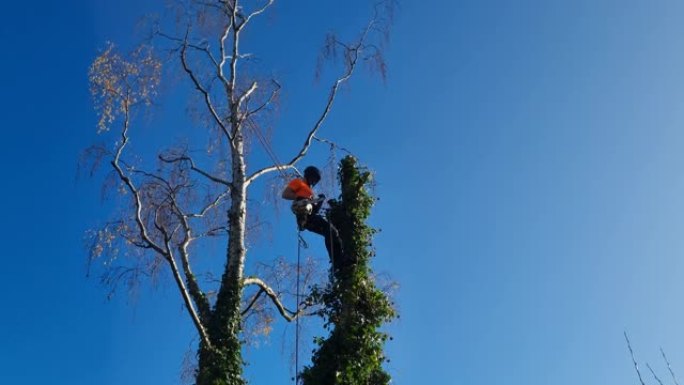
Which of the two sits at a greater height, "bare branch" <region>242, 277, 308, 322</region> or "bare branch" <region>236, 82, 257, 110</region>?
"bare branch" <region>236, 82, 257, 110</region>

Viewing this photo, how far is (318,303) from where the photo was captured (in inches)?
431

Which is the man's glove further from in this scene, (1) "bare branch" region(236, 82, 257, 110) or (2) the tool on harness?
(1) "bare branch" region(236, 82, 257, 110)

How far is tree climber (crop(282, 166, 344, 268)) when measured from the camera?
35.4ft

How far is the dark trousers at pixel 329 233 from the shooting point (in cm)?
1095

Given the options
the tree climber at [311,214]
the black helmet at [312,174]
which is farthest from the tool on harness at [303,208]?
the black helmet at [312,174]

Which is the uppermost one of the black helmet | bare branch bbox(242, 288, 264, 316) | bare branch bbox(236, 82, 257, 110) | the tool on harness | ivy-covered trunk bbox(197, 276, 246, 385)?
bare branch bbox(236, 82, 257, 110)

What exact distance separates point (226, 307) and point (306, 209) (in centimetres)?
146

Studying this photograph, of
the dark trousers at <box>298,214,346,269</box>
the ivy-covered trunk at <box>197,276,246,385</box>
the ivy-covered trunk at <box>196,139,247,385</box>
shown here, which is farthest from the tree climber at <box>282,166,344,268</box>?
the ivy-covered trunk at <box>197,276,246,385</box>

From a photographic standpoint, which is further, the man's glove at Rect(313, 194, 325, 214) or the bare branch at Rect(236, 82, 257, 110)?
the bare branch at Rect(236, 82, 257, 110)

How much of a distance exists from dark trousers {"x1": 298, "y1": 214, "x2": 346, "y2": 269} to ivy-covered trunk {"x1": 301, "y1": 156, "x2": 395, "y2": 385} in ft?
0.26

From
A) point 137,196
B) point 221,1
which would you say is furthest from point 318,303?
point 221,1

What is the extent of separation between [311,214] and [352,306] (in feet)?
4.11

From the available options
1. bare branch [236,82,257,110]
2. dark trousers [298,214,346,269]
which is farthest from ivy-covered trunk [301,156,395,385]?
bare branch [236,82,257,110]

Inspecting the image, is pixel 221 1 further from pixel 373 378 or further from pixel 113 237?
pixel 373 378
